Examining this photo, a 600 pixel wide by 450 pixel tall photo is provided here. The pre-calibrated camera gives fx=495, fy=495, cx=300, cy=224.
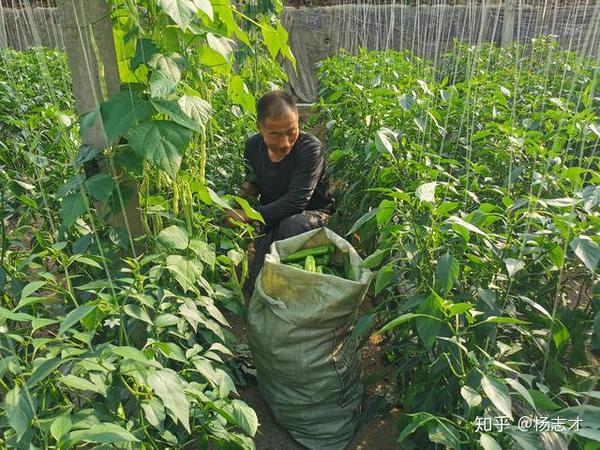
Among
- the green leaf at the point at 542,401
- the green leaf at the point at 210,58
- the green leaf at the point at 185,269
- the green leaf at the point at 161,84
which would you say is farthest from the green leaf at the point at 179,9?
the green leaf at the point at 542,401

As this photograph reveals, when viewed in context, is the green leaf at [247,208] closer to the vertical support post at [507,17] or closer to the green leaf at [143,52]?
the green leaf at [143,52]

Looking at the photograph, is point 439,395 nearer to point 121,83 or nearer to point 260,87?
point 121,83

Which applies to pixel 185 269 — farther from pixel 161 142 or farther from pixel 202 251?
pixel 161 142

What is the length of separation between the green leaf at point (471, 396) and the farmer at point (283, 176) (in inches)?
50.2

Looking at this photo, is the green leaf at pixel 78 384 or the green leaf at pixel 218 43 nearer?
the green leaf at pixel 78 384

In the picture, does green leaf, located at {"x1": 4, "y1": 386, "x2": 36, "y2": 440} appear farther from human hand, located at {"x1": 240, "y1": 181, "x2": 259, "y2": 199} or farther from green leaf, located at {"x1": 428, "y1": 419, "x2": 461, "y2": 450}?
human hand, located at {"x1": 240, "y1": 181, "x2": 259, "y2": 199}

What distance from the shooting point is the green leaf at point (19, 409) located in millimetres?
786

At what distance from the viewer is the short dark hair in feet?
7.07

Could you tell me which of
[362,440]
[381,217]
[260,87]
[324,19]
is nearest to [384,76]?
[260,87]

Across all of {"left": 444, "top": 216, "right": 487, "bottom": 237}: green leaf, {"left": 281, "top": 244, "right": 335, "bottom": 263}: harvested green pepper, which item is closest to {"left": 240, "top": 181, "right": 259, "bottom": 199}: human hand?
{"left": 281, "top": 244, "right": 335, "bottom": 263}: harvested green pepper

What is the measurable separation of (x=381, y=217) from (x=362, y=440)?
85 centimetres

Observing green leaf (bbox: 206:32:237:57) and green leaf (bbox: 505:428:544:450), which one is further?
green leaf (bbox: 206:32:237:57)

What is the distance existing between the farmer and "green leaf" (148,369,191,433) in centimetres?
118

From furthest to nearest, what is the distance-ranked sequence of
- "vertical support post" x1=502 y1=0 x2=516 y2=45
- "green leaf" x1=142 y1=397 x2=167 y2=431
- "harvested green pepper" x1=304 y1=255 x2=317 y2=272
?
1. "vertical support post" x1=502 y1=0 x2=516 y2=45
2. "harvested green pepper" x1=304 y1=255 x2=317 y2=272
3. "green leaf" x1=142 y1=397 x2=167 y2=431
